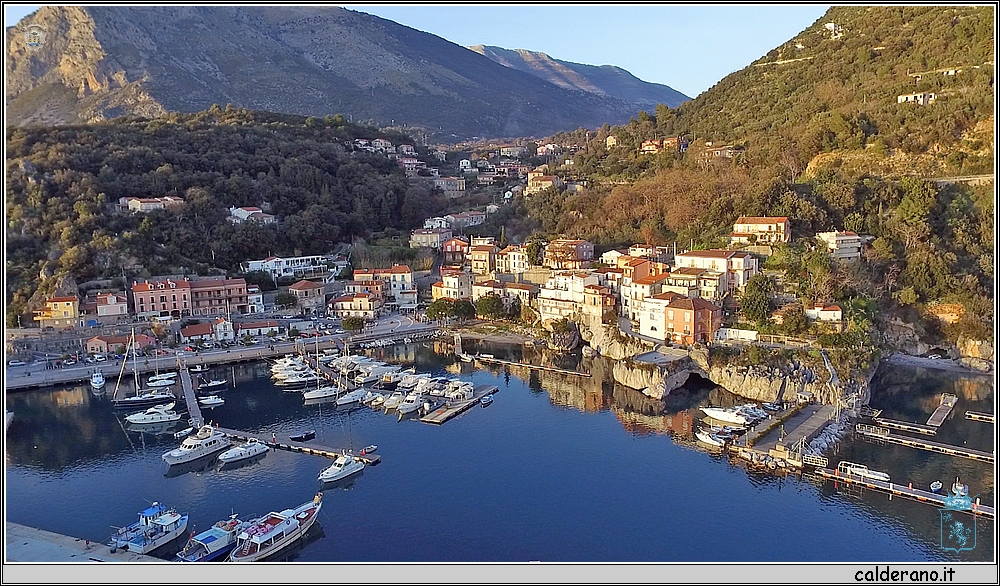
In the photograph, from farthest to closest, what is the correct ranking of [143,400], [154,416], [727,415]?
[143,400], [154,416], [727,415]

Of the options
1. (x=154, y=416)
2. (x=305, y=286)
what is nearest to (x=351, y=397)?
(x=154, y=416)

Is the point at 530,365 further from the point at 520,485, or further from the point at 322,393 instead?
the point at 520,485

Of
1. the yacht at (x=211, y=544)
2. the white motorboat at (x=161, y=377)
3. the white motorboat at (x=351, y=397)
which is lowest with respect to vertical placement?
the yacht at (x=211, y=544)

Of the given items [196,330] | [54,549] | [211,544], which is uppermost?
[196,330]

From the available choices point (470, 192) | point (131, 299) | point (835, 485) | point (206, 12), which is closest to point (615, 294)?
point (835, 485)

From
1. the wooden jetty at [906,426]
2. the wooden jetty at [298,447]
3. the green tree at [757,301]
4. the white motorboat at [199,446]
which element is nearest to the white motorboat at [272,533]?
the wooden jetty at [298,447]

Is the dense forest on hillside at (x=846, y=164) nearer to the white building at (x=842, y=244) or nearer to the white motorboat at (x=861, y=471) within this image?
the white building at (x=842, y=244)

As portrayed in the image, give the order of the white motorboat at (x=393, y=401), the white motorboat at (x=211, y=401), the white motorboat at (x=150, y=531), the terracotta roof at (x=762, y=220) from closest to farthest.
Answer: the white motorboat at (x=150, y=531) < the white motorboat at (x=393, y=401) < the white motorboat at (x=211, y=401) < the terracotta roof at (x=762, y=220)
